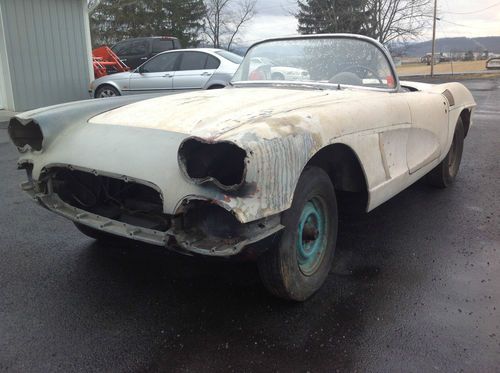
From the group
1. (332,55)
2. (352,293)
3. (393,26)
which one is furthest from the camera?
(393,26)

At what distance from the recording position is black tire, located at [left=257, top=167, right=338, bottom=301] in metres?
2.59

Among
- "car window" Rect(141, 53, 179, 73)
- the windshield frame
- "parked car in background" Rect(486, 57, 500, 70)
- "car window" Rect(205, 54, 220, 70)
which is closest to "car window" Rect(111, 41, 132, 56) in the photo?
"car window" Rect(141, 53, 179, 73)

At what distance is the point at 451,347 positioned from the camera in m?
2.47

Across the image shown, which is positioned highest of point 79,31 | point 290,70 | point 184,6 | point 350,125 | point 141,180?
point 184,6

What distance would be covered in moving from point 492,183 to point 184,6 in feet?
123

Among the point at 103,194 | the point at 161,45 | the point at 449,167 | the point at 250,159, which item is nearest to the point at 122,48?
the point at 161,45

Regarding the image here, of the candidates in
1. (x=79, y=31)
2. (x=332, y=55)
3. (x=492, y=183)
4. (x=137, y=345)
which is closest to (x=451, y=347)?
(x=137, y=345)

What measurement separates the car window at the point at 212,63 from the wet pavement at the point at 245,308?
7.12 m

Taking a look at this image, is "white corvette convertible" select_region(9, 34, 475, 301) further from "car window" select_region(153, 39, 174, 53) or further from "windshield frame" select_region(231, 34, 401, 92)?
"car window" select_region(153, 39, 174, 53)

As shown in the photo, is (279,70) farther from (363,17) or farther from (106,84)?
(363,17)

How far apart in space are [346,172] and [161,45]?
1540 centimetres

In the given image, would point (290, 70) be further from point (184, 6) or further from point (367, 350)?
point (184, 6)

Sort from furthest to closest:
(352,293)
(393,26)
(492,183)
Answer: (393,26) < (492,183) < (352,293)

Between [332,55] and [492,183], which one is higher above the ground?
Result: [332,55]
